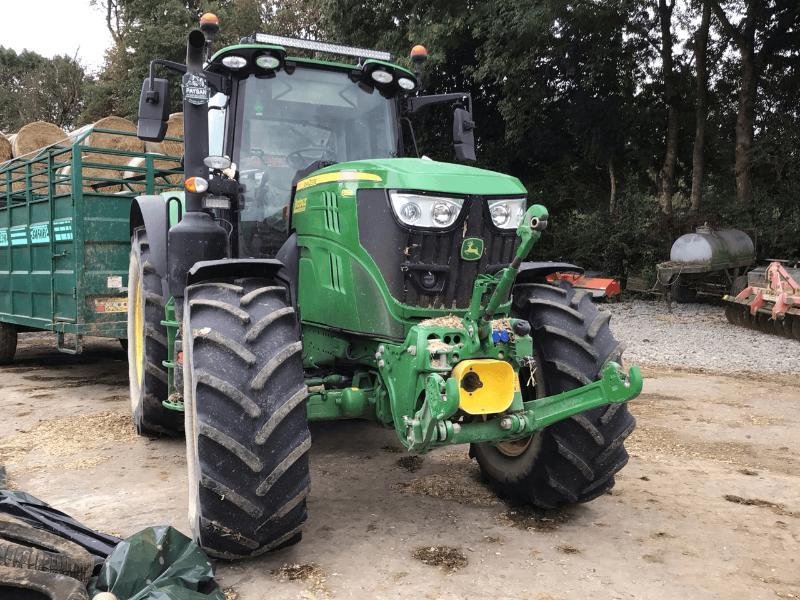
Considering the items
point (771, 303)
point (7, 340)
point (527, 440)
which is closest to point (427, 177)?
point (527, 440)

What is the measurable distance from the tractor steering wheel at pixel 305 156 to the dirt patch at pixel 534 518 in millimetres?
2303

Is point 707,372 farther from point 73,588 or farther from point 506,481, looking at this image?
point 73,588

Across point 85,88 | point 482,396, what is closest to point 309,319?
point 482,396

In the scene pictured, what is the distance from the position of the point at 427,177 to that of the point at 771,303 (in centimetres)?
904

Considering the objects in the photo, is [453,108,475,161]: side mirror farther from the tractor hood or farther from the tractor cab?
the tractor hood

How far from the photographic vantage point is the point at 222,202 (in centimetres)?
419

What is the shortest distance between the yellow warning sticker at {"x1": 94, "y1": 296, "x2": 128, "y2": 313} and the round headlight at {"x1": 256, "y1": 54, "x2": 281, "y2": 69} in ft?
11.3

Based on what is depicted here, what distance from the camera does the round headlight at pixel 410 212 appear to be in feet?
11.5

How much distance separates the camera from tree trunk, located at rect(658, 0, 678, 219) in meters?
16.1

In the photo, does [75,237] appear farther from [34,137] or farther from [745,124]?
[745,124]

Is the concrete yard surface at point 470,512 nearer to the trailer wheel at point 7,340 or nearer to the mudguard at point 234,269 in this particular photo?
the mudguard at point 234,269

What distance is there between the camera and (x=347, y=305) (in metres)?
3.80

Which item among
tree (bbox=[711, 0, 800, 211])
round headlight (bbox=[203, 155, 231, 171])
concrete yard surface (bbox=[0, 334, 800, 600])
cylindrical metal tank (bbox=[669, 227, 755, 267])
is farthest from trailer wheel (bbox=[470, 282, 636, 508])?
tree (bbox=[711, 0, 800, 211])

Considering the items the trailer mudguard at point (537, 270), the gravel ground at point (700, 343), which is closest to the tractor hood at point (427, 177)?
the trailer mudguard at point (537, 270)
